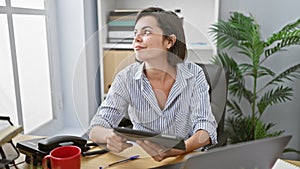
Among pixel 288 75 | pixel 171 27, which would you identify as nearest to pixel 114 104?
pixel 171 27

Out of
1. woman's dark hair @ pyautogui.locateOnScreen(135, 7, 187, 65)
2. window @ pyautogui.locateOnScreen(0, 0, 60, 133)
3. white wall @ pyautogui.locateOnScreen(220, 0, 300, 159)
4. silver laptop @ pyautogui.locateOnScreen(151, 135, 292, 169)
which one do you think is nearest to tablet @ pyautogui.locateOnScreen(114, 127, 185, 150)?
woman's dark hair @ pyautogui.locateOnScreen(135, 7, 187, 65)

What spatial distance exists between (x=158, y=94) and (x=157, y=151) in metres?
0.21

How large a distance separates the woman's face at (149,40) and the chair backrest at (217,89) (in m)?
0.30

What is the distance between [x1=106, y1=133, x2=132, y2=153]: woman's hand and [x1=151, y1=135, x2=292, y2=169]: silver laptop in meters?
0.44

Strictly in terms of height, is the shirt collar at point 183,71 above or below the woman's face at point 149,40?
below

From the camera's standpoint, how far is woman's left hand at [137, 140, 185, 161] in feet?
3.29

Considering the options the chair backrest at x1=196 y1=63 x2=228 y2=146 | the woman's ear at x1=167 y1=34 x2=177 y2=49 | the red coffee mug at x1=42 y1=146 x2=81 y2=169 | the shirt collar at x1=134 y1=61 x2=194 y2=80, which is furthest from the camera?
the chair backrest at x1=196 y1=63 x2=228 y2=146

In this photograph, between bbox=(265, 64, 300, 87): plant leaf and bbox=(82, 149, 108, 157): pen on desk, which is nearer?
bbox=(82, 149, 108, 157): pen on desk

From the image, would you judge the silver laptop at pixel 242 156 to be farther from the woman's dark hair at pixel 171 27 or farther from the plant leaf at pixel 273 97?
the plant leaf at pixel 273 97

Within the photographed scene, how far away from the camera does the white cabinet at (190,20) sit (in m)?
1.05

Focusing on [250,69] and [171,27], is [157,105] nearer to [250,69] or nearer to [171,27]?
[171,27]

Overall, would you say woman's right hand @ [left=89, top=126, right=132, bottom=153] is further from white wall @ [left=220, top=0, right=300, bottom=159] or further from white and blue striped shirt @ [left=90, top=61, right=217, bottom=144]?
white wall @ [left=220, top=0, right=300, bottom=159]

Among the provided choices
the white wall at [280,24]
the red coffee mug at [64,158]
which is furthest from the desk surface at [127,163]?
the white wall at [280,24]

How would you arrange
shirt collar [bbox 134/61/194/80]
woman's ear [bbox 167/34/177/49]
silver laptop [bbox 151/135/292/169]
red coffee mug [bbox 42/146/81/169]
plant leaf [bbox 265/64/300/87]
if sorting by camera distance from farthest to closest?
1. plant leaf [bbox 265/64/300/87]
2. shirt collar [bbox 134/61/194/80]
3. woman's ear [bbox 167/34/177/49]
4. red coffee mug [bbox 42/146/81/169]
5. silver laptop [bbox 151/135/292/169]
